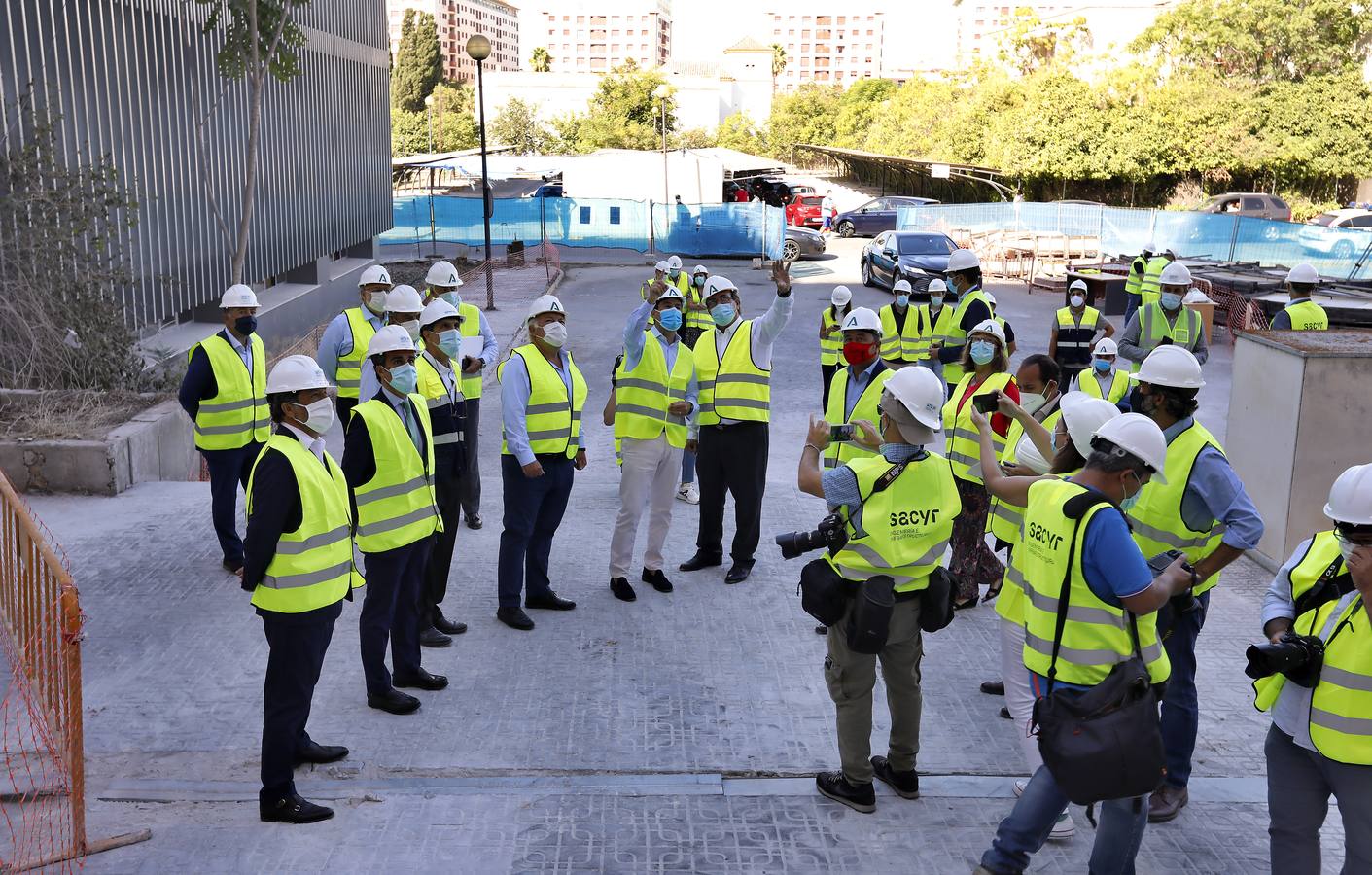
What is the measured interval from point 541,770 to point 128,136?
10.9 m

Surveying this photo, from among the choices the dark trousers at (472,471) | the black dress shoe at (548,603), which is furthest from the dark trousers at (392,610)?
the dark trousers at (472,471)

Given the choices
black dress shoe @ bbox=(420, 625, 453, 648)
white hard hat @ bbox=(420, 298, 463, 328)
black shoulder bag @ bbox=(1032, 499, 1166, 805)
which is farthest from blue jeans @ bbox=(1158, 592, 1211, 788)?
white hard hat @ bbox=(420, 298, 463, 328)

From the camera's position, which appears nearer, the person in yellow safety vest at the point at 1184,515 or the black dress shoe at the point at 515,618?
the person in yellow safety vest at the point at 1184,515

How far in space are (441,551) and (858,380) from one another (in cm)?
269

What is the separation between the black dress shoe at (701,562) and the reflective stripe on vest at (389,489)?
282 centimetres

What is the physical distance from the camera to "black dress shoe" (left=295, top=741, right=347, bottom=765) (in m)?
5.37

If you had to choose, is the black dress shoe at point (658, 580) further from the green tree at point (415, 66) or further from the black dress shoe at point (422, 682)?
the green tree at point (415, 66)

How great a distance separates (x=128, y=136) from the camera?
13352 mm

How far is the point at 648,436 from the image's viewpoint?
7832 millimetres

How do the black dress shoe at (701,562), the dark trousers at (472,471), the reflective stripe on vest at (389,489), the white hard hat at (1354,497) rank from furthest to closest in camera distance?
the dark trousers at (472,471) → the black dress shoe at (701,562) → the reflective stripe on vest at (389,489) → the white hard hat at (1354,497)

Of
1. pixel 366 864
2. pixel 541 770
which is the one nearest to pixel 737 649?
pixel 541 770

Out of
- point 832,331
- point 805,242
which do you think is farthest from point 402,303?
point 805,242

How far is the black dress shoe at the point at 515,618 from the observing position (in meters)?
7.10

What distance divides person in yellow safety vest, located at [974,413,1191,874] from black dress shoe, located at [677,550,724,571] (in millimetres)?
4173
